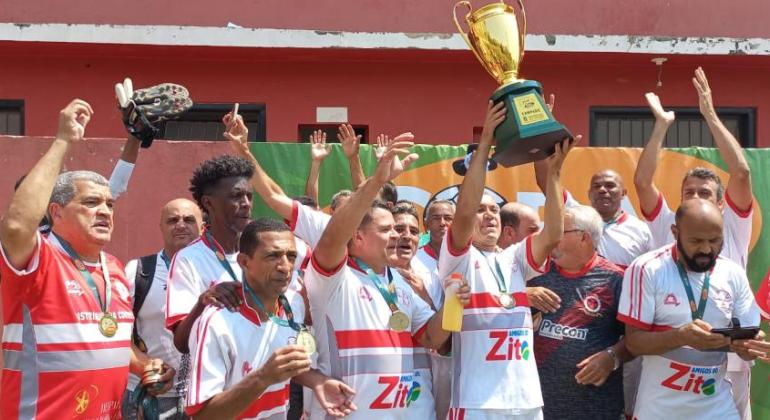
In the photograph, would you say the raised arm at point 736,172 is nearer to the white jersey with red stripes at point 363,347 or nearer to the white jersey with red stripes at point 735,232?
the white jersey with red stripes at point 735,232

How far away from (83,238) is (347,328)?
1392 mm

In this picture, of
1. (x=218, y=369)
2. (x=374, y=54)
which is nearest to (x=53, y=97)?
(x=374, y=54)

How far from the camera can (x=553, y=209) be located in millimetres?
5406

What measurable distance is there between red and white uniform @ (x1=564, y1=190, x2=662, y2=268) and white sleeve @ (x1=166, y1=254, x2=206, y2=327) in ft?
8.76

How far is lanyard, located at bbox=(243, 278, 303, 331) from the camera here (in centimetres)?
461

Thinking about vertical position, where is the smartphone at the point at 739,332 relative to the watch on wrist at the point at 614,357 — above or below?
above

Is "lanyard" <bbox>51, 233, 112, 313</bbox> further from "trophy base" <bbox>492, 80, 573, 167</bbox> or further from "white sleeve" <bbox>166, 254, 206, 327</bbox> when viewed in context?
"trophy base" <bbox>492, 80, 573, 167</bbox>

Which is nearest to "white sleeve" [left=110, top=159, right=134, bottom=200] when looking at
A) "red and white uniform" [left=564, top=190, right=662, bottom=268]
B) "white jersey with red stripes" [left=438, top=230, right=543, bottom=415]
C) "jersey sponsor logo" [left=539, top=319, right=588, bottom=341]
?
"white jersey with red stripes" [left=438, top=230, right=543, bottom=415]

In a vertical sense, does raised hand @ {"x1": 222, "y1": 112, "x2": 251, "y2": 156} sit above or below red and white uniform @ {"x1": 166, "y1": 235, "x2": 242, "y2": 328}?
above

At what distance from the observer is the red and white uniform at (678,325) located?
18.2ft

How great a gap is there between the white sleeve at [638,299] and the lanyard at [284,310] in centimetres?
197

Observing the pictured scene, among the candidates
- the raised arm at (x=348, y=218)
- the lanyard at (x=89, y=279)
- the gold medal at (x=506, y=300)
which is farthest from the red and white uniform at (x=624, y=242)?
the lanyard at (x=89, y=279)

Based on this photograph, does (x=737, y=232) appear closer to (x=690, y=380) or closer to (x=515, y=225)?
(x=690, y=380)

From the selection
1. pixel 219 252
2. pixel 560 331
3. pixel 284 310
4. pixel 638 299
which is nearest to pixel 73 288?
pixel 219 252
